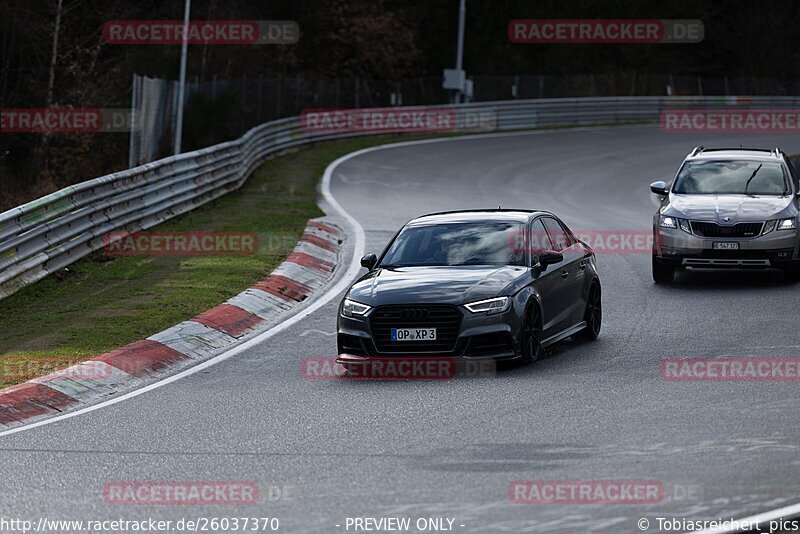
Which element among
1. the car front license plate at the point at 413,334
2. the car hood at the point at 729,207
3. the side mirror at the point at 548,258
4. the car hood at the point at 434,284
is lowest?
the car front license plate at the point at 413,334

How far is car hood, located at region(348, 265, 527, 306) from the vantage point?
12609 mm

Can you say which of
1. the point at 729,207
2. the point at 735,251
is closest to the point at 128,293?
the point at 735,251

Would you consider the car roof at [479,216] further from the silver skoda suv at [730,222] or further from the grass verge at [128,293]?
the silver skoda suv at [730,222]

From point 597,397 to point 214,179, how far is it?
17.2m

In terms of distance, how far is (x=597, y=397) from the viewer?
11.2 m

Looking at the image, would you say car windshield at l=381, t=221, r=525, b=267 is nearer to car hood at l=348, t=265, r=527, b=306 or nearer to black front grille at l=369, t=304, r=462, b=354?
car hood at l=348, t=265, r=527, b=306

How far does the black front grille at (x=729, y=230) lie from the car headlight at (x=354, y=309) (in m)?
6.82

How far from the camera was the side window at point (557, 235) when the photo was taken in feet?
47.6

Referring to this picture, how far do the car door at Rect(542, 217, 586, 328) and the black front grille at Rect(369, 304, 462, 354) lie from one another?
1877 millimetres

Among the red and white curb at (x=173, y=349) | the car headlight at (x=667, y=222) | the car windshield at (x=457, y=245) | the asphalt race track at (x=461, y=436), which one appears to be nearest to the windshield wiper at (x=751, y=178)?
the car headlight at (x=667, y=222)

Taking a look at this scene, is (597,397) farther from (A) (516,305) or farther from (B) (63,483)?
(B) (63,483)

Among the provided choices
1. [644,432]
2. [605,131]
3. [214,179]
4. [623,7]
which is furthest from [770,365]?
[623,7]

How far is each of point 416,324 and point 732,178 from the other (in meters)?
8.40

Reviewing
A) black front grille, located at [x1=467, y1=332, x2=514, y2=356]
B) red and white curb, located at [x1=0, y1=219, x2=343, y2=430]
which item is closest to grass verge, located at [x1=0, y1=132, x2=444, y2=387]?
red and white curb, located at [x1=0, y1=219, x2=343, y2=430]
